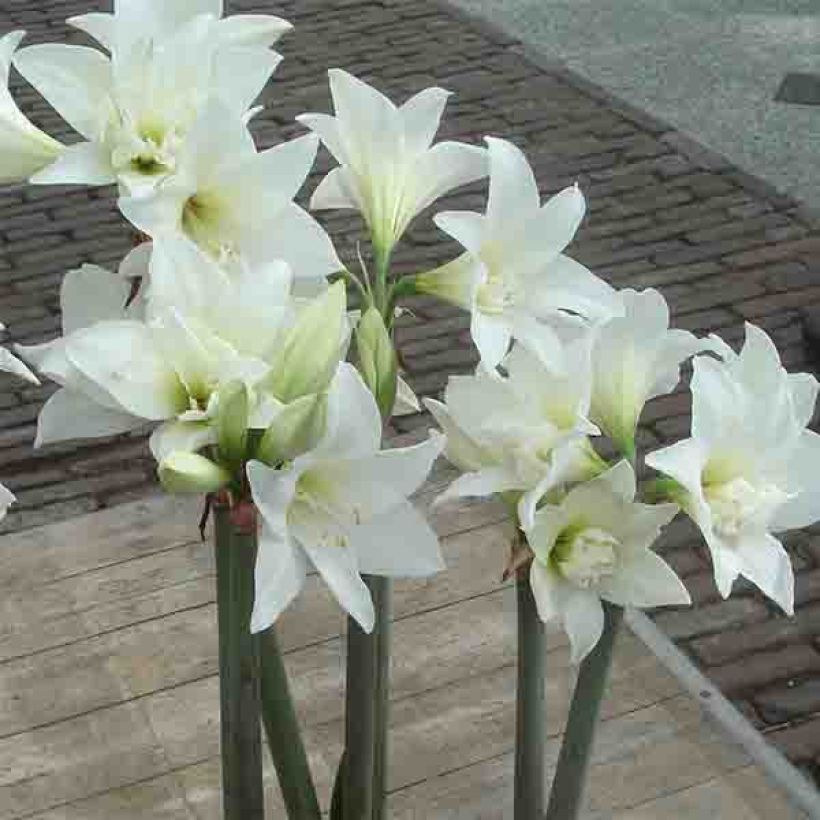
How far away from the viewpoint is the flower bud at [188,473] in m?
0.97

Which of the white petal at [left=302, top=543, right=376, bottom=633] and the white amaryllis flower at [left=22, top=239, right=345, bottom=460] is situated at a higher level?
the white amaryllis flower at [left=22, top=239, right=345, bottom=460]

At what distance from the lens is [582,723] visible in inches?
48.9

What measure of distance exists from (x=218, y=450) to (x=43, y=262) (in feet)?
14.0

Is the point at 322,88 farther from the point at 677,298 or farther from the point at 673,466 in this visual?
the point at 673,466

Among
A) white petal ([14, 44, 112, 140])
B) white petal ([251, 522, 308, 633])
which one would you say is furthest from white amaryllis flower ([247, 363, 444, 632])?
white petal ([14, 44, 112, 140])

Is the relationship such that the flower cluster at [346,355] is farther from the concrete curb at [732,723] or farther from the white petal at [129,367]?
the concrete curb at [732,723]

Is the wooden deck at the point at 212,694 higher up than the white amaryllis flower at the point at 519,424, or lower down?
lower down

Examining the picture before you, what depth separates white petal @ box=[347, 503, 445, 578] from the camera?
3.43ft

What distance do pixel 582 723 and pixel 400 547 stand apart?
28cm

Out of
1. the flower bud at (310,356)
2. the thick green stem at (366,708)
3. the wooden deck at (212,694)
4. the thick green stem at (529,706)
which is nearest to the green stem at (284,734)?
the thick green stem at (366,708)

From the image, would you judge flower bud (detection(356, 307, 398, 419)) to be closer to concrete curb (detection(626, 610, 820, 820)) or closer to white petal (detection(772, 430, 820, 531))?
white petal (detection(772, 430, 820, 531))

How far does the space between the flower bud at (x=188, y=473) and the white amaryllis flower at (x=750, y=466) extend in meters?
0.30

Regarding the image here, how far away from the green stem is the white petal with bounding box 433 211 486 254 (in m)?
0.32

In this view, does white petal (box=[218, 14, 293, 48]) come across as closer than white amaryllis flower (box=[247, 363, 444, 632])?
No
